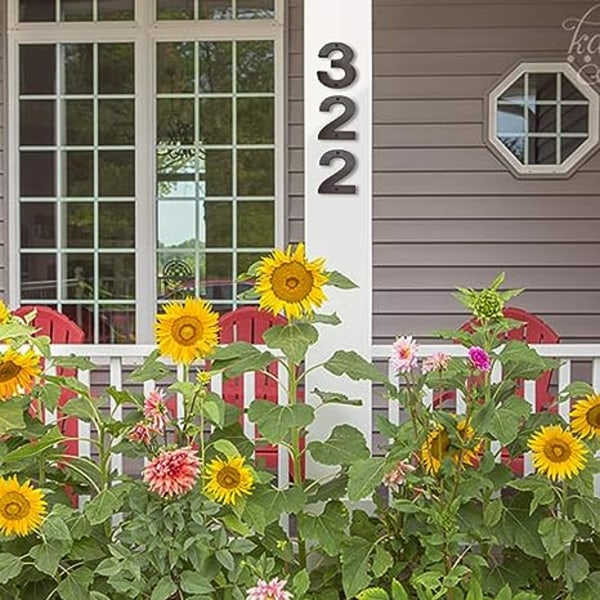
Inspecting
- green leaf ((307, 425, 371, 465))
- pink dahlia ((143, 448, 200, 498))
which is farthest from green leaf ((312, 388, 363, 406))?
pink dahlia ((143, 448, 200, 498))

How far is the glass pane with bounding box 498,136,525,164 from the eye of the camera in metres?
4.68

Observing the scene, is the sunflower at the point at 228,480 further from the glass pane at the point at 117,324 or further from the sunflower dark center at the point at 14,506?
the glass pane at the point at 117,324

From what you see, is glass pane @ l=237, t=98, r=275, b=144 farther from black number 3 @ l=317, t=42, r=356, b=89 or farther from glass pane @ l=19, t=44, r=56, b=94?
black number 3 @ l=317, t=42, r=356, b=89

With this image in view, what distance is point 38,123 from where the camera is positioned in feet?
15.8

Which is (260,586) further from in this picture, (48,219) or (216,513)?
(48,219)

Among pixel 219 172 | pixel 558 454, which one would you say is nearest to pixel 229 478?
pixel 558 454

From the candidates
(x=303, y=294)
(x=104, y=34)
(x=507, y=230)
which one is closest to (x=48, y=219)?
(x=104, y=34)

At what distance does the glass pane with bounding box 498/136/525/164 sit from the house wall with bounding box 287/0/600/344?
0.10 metres

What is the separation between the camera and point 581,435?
240cm

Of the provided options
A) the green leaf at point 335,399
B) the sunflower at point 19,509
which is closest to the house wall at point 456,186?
the green leaf at point 335,399

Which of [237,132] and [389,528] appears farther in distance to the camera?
[237,132]

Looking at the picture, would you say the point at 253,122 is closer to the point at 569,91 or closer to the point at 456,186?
the point at 456,186

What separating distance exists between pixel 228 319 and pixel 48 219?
1.42 meters

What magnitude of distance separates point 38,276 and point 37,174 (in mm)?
553
